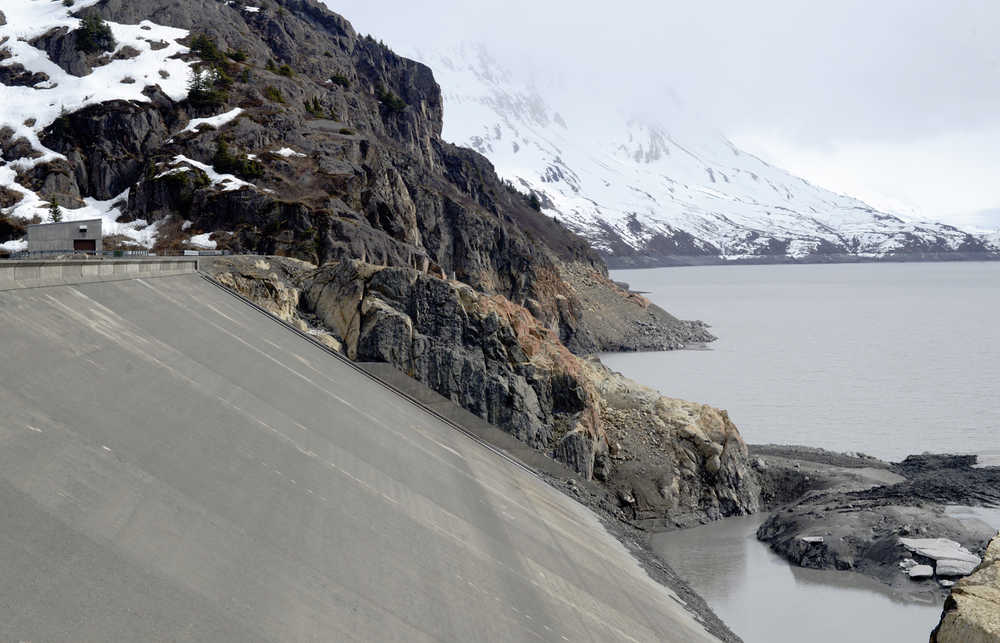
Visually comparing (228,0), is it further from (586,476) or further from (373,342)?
(586,476)

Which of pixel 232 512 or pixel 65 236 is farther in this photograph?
pixel 65 236

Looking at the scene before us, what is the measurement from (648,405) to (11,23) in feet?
217

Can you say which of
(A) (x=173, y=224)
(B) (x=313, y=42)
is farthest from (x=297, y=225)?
(B) (x=313, y=42)

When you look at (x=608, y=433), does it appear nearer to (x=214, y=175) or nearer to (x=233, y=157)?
(x=214, y=175)

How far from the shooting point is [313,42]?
9288 centimetres

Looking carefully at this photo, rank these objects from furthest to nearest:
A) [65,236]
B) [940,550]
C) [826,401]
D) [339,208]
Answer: [826,401]
[339,208]
[65,236]
[940,550]

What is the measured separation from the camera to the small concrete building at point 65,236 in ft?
110

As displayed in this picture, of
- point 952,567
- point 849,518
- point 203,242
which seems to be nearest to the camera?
point 952,567

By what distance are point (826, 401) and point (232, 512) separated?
2129 inches

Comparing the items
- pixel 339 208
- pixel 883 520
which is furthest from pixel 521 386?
pixel 339 208

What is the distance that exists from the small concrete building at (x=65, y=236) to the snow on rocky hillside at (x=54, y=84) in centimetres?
1246

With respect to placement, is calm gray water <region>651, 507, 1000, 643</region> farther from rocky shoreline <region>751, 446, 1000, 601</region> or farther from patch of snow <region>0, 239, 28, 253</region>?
patch of snow <region>0, 239, 28, 253</region>

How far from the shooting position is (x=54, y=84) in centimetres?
6362

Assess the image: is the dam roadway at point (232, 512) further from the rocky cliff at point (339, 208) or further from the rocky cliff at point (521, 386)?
the rocky cliff at point (339, 208)
